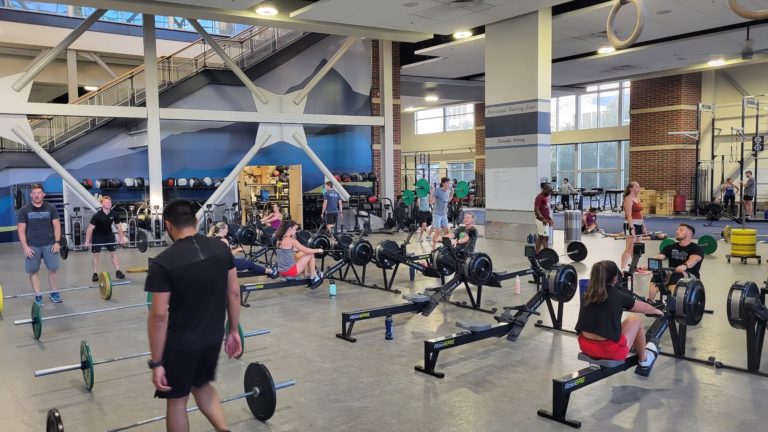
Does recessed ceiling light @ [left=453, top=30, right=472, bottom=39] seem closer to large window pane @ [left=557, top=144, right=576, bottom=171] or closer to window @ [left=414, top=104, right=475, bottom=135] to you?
large window pane @ [left=557, top=144, right=576, bottom=171]

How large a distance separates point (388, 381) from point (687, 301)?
224 cm

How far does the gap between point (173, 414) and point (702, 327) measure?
4839mm

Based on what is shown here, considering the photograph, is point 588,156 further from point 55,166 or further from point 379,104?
point 55,166

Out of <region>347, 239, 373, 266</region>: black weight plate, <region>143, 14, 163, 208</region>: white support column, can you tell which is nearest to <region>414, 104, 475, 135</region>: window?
<region>143, 14, 163, 208</region>: white support column

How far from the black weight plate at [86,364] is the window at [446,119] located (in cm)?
2314

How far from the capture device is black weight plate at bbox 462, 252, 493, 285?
5.89m

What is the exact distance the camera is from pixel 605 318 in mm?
3637

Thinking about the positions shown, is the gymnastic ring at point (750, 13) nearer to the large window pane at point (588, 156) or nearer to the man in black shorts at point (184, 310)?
the man in black shorts at point (184, 310)

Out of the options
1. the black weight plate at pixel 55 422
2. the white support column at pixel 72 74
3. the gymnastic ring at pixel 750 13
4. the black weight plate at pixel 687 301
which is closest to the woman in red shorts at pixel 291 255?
the black weight plate at pixel 687 301

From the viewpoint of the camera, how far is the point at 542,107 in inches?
437

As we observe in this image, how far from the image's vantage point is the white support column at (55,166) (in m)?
11.4

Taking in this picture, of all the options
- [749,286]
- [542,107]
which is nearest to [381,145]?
[542,107]

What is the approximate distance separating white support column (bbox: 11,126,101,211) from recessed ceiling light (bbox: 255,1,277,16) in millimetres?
5126

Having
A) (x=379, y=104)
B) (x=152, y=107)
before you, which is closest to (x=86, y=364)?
(x=152, y=107)
